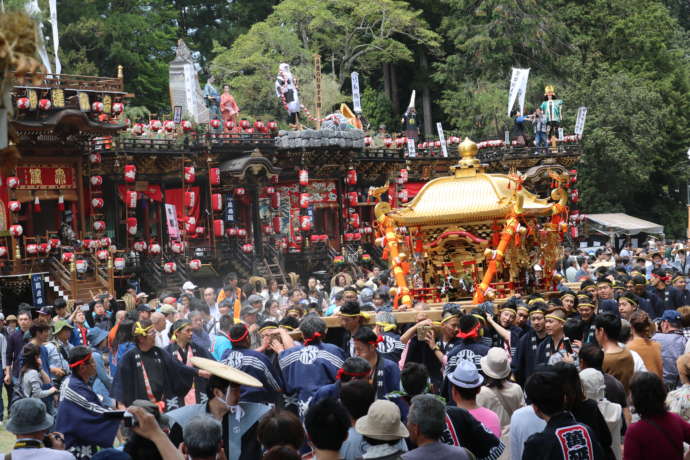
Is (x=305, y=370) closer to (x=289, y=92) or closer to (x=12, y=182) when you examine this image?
(x=12, y=182)

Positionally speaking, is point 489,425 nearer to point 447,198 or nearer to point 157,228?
point 447,198

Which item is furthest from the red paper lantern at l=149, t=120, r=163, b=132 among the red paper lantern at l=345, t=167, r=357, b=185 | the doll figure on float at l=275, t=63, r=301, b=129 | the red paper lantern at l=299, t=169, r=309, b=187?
the red paper lantern at l=345, t=167, r=357, b=185

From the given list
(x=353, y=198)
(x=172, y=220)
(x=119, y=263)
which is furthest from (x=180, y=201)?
(x=353, y=198)

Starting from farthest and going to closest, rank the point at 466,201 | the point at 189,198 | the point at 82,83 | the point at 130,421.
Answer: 1. the point at 189,198
2. the point at 82,83
3. the point at 466,201
4. the point at 130,421

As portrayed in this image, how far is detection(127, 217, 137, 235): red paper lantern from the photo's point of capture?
93.0ft

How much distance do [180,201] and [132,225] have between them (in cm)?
235

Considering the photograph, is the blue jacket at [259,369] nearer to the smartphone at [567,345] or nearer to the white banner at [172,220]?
the smartphone at [567,345]

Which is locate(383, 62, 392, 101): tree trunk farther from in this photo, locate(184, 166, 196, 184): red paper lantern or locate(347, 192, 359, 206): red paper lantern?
locate(184, 166, 196, 184): red paper lantern

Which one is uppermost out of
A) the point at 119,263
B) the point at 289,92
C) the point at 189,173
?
the point at 289,92

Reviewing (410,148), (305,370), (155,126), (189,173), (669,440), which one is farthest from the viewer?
(410,148)

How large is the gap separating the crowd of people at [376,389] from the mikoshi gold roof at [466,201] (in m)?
1.62

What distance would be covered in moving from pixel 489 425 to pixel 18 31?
12.9ft

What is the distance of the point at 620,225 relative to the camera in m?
42.0

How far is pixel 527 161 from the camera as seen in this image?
4009 centimetres
